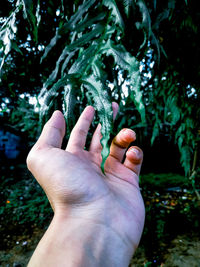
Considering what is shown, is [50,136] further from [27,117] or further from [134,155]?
[27,117]

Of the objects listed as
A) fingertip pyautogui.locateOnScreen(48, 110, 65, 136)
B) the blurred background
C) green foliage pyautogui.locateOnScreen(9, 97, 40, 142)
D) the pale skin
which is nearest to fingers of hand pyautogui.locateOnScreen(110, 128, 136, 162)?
the pale skin

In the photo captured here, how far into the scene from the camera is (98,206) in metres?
0.63

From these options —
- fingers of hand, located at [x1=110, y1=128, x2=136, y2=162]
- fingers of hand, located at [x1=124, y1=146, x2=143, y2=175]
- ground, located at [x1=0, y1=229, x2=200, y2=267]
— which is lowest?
ground, located at [x1=0, y1=229, x2=200, y2=267]

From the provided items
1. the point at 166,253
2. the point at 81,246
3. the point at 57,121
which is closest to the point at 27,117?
the point at 57,121

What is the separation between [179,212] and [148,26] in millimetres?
2402

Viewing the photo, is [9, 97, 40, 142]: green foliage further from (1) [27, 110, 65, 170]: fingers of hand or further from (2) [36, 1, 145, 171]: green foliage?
(2) [36, 1, 145, 171]: green foliage

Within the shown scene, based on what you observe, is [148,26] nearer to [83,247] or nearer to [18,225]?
[83,247]

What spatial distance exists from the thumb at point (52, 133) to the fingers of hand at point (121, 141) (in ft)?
0.80

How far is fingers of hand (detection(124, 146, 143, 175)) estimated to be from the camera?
855 millimetres

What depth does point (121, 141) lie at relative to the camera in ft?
2.56

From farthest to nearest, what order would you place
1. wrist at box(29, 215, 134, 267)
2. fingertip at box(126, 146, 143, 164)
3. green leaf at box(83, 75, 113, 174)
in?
fingertip at box(126, 146, 143, 164)
wrist at box(29, 215, 134, 267)
green leaf at box(83, 75, 113, 174)

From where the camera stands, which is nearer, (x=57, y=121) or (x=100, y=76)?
(x=100, y=76)

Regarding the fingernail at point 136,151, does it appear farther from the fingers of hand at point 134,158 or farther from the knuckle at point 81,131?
the knuckle at point 81,131

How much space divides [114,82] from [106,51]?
Answer: 188 millimetres
